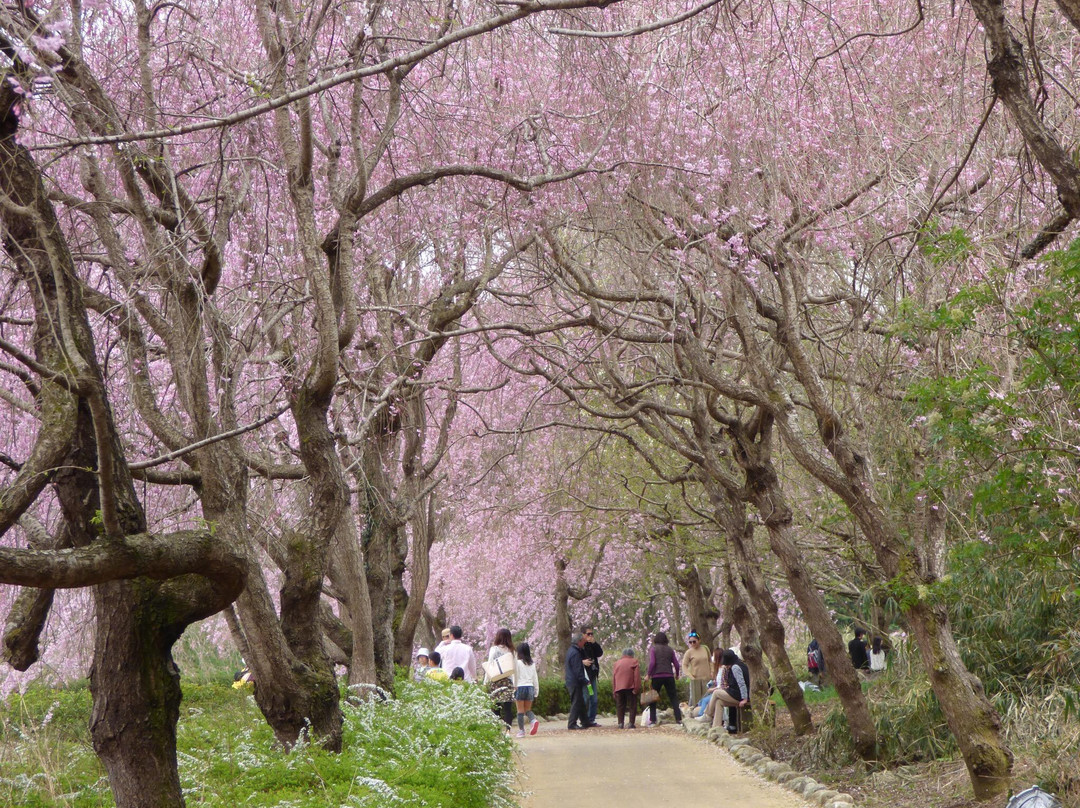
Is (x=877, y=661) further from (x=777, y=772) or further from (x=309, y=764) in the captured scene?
(x=309, y=764)

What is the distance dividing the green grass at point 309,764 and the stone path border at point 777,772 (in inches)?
100

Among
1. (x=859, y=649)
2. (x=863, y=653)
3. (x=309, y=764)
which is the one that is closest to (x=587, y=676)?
(x=859, y=649)

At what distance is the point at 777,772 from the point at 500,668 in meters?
5.89

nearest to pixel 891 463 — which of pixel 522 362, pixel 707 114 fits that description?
pixel 707 114

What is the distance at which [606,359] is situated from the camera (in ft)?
36.7

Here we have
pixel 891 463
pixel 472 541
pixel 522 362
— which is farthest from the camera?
pixel 472 541

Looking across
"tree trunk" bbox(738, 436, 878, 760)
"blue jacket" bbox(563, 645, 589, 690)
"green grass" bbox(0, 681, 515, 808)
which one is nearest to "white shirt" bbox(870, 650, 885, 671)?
"blue jacket" bbox(563, 645, 589, 690)

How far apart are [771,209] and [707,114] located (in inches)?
36.1

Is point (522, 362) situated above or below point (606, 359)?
above

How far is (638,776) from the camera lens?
10906mm

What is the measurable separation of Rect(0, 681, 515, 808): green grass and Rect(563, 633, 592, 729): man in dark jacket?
27.9 ft

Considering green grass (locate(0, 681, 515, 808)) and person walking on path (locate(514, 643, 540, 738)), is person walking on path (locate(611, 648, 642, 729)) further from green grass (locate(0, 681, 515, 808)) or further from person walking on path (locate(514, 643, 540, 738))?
green grass (locate(0, 681, 515, 808))

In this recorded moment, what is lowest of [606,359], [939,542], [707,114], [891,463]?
[939,542]

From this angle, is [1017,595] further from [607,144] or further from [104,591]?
[104,591]
